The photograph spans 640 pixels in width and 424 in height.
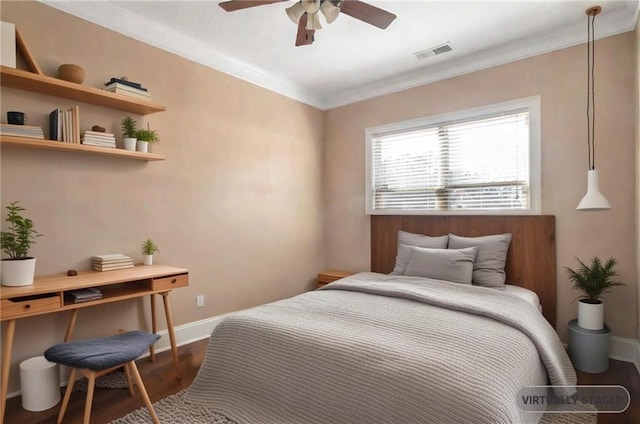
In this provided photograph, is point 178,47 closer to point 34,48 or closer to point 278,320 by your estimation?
point 34,48

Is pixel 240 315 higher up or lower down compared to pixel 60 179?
lower down

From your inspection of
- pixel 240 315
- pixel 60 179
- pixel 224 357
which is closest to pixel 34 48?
pixel 60 179

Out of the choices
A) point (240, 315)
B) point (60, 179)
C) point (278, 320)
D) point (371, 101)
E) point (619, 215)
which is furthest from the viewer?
point (371, 101)

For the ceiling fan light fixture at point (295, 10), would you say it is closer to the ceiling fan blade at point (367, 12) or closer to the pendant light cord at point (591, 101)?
the ceiling fan blade at point (367, 12)

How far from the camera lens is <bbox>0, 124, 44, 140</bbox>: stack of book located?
2000mm

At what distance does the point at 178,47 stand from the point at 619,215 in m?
Result: 3.83

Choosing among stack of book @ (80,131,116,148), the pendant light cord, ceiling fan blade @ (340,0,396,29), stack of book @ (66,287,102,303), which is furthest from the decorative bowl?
the pendant light cord

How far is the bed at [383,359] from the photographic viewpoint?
1.41m

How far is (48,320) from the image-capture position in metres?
2.26

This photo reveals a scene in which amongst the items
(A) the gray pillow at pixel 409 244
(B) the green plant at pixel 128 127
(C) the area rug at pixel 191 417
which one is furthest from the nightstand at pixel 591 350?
(B) the green plant at pixel 128 127

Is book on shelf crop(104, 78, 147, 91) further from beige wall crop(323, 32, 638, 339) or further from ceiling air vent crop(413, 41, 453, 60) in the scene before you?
beige wall crop(323, 32, 638, 339)

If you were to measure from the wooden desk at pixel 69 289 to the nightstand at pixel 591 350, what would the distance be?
9.42 ft

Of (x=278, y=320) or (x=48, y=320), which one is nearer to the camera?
(x=278, y=320)

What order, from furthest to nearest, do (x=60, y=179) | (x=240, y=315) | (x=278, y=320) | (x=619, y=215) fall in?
1. (x=619, y=215)
2. (x=60, y=179)
3. (x=240, y=315)
4. (x=278, y=320)
